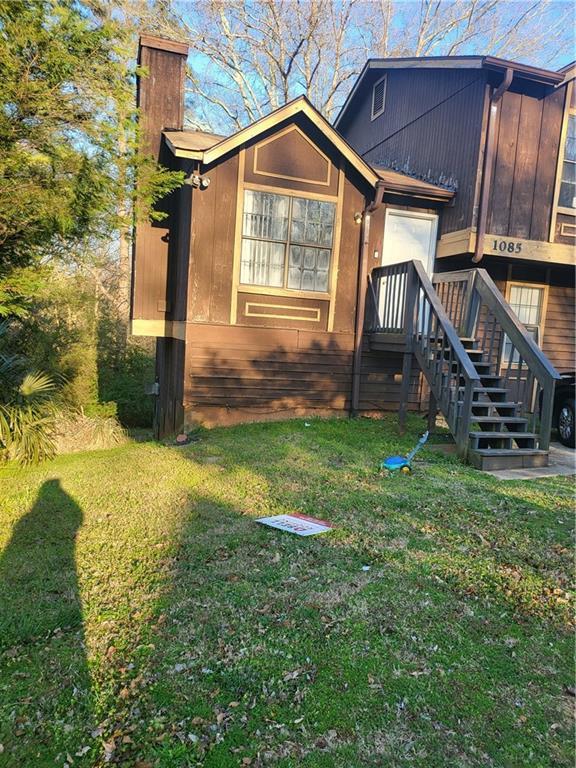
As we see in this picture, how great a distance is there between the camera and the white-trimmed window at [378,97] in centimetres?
1224

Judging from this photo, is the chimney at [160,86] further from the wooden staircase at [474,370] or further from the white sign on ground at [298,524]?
the white sign on ground at [298,524]

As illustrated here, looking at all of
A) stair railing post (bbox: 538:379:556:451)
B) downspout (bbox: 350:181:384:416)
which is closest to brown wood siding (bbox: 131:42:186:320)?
downspout (bbox: 350:181:384:416)

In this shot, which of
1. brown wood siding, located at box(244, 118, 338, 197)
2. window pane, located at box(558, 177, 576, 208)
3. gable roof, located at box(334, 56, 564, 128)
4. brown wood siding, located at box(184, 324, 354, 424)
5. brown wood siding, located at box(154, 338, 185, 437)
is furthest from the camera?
window pane, located at box(558, 177, 576, 208)

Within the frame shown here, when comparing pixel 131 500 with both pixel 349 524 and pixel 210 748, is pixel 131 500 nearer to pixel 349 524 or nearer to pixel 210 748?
pixel 349 524

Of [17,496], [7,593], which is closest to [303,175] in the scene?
[17,496]

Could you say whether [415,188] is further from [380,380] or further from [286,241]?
[380,380]

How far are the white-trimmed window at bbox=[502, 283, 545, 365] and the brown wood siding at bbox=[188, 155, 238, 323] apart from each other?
5.82 meters

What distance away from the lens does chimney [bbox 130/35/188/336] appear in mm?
9383

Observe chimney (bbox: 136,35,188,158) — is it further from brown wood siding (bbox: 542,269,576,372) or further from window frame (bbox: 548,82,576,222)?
brown wood siding (bbox: 542,269,576,372)

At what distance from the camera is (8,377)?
823cm

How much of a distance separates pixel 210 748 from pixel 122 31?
587 cm

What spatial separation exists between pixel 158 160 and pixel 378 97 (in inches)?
250

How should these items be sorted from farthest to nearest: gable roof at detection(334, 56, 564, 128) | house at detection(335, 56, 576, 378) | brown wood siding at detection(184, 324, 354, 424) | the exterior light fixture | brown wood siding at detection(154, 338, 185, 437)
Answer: house at detection(335, 56, 576, 378) < brown wood siding at detection(154, 338, 185, 437) < gable roof at detection(334, 56, 564, 128) < brown wood siding at detection(184, 324, 354, 424) < the exterior light fixture

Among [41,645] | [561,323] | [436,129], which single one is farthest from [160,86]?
[41,645]
